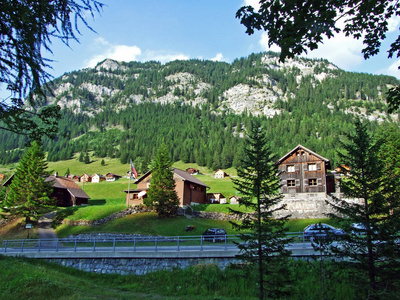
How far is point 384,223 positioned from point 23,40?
51.9 ft

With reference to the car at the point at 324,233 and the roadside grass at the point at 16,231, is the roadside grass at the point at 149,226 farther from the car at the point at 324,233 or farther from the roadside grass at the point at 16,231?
the car at the point at 324,233

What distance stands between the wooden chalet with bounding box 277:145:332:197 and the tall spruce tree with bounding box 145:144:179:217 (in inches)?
717

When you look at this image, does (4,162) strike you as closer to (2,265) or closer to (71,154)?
(71,154)

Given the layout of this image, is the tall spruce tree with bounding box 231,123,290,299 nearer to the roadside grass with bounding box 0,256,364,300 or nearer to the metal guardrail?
the roadside grass with bounding box 0,256,364,300

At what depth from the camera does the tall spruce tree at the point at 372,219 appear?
1293cm

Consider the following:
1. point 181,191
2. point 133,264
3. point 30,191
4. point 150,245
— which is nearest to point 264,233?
point 133,264

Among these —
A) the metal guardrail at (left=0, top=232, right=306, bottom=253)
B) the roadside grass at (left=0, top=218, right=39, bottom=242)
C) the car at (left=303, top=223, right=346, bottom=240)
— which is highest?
the car at (left=303, top=223, right=346, bottom=240)

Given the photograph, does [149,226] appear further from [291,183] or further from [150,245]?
[291,183]

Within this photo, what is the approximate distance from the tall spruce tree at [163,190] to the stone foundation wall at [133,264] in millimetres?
21320

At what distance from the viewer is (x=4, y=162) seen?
7239 inches

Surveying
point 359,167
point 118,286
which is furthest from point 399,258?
point 118,286

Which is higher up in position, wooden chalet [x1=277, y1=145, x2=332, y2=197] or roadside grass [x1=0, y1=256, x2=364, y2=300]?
wooden chalet [x1=277, y1=145, x2=332, y2=197]

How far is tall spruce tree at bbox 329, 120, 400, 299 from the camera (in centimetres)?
1293

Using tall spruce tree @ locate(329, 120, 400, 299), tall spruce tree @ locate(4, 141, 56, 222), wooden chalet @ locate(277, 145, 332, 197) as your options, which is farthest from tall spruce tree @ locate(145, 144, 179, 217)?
tall spruce tree @ locate(329, 120, 400, 299)
